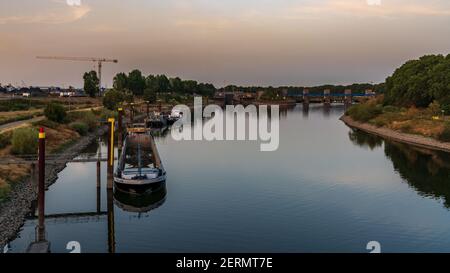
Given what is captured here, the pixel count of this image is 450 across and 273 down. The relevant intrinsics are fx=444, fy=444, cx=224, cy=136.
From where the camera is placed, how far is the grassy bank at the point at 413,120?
3177 inches

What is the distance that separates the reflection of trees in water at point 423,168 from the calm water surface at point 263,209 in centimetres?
13

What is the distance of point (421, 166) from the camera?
58.0 metres

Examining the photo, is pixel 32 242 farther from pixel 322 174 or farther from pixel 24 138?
pixel 322 174

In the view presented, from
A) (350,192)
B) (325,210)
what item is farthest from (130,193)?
(350,192)

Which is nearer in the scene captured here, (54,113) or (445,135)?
(54,113)

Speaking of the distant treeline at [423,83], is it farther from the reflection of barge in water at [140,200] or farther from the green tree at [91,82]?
the green tree at [91,82]

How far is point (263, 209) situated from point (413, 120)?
70.5 m

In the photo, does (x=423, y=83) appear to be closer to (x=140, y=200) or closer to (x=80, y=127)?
(x=80, y=127)

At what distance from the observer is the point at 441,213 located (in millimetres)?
36281

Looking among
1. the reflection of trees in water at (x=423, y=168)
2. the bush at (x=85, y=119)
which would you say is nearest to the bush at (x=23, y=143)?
the bush at (x=85, y=119)

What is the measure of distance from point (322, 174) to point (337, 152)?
Result: 2018 cm

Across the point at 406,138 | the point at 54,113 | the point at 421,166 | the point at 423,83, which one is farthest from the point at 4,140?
the point at 423,83

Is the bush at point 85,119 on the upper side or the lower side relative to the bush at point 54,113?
lower
